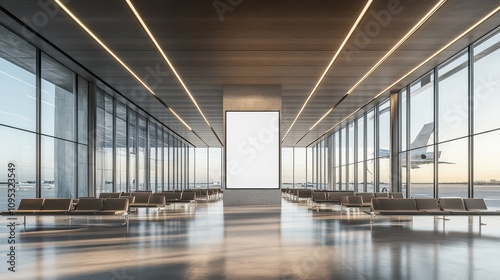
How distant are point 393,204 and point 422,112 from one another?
8.79 m

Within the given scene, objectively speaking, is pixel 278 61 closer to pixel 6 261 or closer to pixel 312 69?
pixel 312 69

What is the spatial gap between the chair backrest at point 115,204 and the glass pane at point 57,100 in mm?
3833

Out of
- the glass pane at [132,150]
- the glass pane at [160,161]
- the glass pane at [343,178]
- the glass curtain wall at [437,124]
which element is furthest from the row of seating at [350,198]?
the glass pane at [160,161]

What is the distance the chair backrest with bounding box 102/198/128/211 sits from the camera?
12531 mm

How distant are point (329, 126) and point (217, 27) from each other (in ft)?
77.3

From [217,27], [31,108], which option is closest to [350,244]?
[217,27]

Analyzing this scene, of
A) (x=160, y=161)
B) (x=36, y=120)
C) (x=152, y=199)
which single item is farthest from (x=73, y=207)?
(x=160, y=161)

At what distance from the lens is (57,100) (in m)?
16.5

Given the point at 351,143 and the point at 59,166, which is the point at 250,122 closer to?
the point at 59,166

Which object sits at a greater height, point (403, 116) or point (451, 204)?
point (403, 116)

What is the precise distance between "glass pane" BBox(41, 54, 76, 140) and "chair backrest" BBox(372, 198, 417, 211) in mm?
10148

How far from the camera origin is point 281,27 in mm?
11797

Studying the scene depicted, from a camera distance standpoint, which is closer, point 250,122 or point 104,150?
point 250,122

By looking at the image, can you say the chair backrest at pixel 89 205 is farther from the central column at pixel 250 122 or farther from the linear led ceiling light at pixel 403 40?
the linear led ceiling light at pixel 403 40
